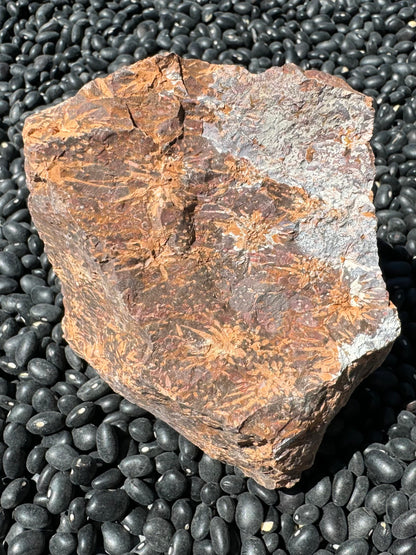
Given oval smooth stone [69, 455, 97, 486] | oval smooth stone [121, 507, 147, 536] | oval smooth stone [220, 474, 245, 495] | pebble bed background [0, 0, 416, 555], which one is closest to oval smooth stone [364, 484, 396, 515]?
pebble bed background [0, 0, 416, 555]

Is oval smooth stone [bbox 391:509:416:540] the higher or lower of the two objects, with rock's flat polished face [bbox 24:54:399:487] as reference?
lower

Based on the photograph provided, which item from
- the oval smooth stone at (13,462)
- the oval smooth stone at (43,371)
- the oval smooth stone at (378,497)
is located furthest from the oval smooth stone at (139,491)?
the oval smooth stone at (378,497)

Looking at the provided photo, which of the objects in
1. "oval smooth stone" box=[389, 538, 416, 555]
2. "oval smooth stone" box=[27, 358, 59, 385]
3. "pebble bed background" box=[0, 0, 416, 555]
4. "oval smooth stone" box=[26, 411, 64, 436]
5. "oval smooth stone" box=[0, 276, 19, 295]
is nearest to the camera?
"oval smooth stone" box=[389, 538, 416, 555]

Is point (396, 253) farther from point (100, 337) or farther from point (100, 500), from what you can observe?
point (100, 500)

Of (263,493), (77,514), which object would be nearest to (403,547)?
(263,493)

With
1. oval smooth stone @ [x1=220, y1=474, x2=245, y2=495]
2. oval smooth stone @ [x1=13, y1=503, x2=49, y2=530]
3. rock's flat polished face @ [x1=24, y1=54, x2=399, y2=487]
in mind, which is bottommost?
oval smooth stone @ [x1=13, y1=503, x2=49, y2=530]

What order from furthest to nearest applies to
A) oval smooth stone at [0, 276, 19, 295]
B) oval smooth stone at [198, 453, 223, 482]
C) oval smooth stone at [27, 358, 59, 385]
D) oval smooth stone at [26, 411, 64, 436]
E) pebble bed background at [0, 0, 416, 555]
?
oval smooth stone at [0, 276, 19, 295]
oval smooth stone at [27, 358, 59, 385]
oval smooth stone at [26, 411, 64, 436]
oval smooth stone at [198, 453, 223, 482]
pebble bed background at [0, 0, 416, 555]

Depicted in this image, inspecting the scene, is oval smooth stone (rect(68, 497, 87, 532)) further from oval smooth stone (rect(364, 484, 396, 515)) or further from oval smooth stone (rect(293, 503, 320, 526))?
oval smooth stone (rect(364, 484, 396, 515))

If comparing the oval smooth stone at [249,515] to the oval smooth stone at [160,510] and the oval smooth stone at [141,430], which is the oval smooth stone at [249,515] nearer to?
the oval smooth stone at [160,510]

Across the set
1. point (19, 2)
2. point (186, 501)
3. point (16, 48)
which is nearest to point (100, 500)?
point (186, 501)
